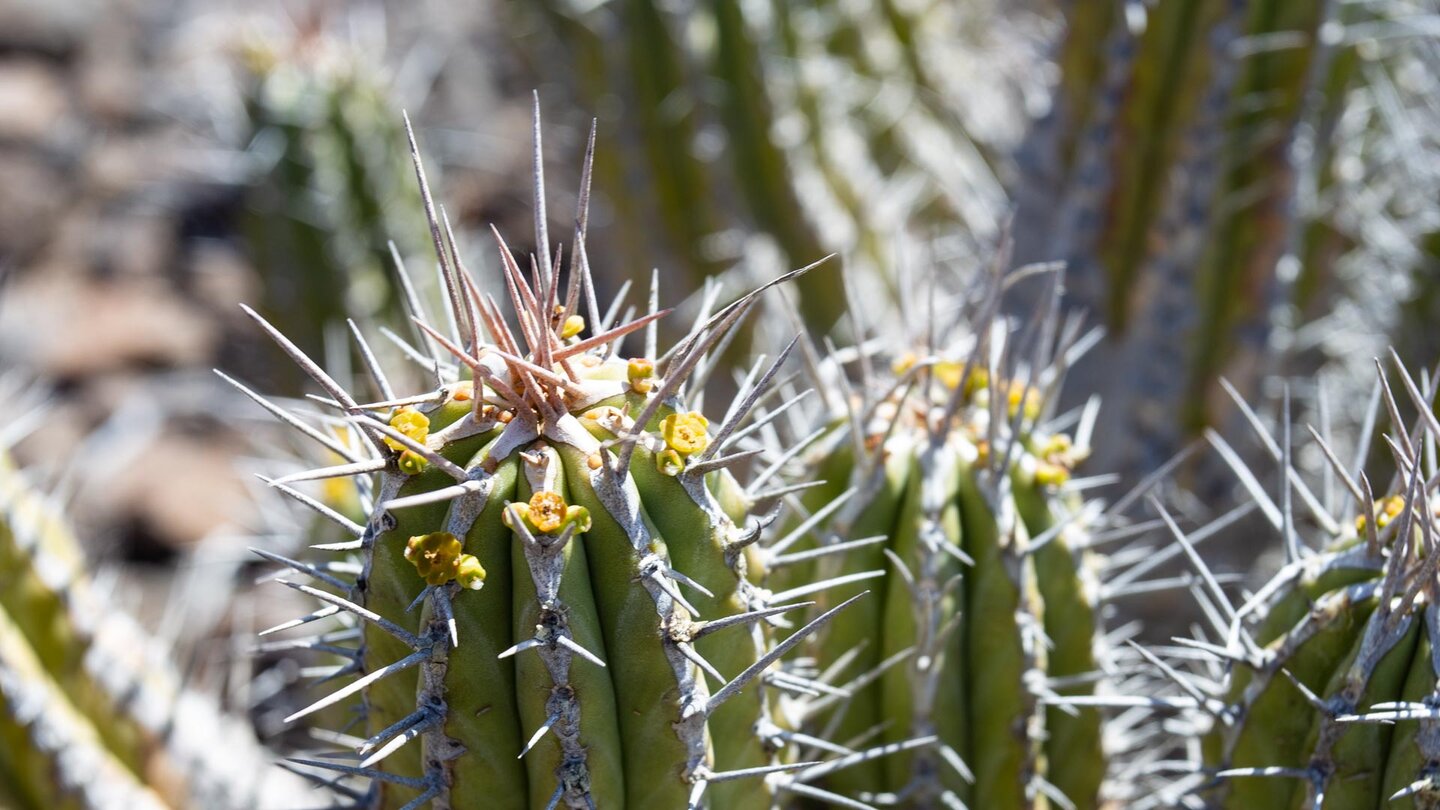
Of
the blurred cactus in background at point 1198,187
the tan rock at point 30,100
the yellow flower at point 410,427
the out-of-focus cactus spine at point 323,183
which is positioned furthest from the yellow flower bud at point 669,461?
the tan rock at point 30,100

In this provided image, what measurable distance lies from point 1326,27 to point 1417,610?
4.92 ft

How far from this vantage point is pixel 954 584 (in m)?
1.49

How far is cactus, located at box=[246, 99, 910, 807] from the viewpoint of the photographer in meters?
1.12

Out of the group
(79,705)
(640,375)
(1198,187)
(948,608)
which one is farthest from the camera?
(1198,187)

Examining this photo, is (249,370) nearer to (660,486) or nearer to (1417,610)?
(660,486)

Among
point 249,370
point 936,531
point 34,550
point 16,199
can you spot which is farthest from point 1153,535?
point 16,199

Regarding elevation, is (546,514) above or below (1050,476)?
above

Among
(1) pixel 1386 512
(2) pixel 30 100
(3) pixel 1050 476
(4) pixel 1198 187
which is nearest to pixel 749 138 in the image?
(4) pixel 1198 187

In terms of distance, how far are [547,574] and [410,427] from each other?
182 mm

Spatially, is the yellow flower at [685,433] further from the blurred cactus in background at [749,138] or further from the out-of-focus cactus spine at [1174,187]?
the blurred cactus in background at [749,138]

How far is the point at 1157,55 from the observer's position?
98.2 inches

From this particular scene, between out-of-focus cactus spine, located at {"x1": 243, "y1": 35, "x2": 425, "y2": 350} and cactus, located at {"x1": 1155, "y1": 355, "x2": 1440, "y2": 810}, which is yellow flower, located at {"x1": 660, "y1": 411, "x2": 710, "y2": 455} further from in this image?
out-of-focus cactus spine, located at {"x1": 243, "y1": 35, "x2": 425, "y2": 350}

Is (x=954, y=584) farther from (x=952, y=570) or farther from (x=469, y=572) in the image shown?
(x=469, y=572)

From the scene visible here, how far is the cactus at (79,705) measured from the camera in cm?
190
